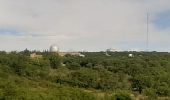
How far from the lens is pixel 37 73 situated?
12038cm

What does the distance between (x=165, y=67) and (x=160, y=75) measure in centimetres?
2432

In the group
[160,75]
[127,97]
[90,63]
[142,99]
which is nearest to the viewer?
[127,97]

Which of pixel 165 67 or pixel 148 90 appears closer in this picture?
pixel 148 90

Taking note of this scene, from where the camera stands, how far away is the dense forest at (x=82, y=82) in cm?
6600

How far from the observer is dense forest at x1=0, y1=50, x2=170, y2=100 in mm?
66000

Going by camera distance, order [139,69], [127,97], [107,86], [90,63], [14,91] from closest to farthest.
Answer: [14,91] → [127,97] → [107,86] → [139,69] → [90,63]

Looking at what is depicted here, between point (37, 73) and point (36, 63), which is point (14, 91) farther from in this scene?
point (36, 63)

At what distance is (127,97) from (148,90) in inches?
856

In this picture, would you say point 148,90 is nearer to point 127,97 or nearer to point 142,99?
point 142,99

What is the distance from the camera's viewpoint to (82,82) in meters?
107

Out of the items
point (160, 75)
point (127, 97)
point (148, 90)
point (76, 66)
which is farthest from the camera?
point (76, 66)

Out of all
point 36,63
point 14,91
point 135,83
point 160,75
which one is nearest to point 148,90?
point 135,83

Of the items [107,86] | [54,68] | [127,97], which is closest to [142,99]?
[127,97]

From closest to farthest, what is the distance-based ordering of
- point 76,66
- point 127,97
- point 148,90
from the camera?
point 127,97 < point 148,90 < point 76,66
